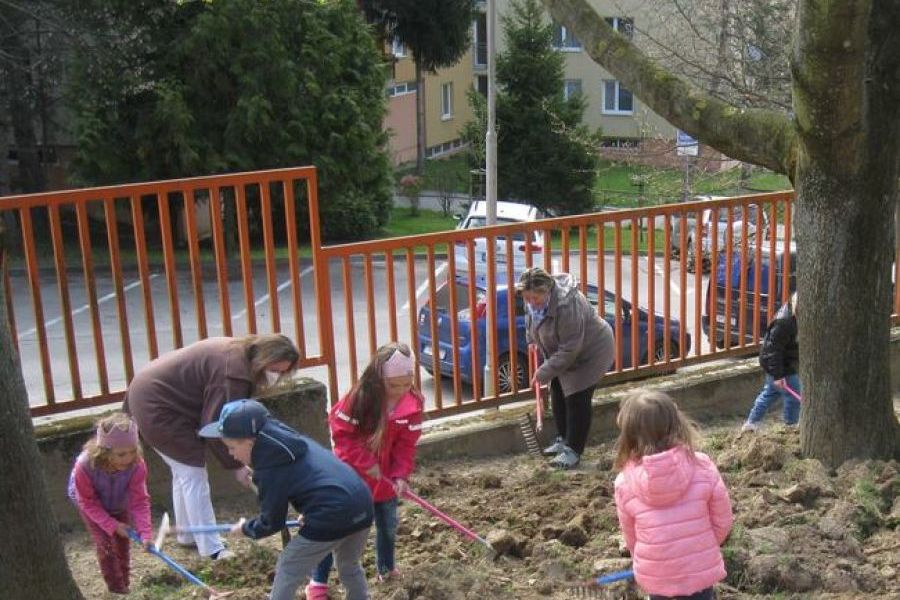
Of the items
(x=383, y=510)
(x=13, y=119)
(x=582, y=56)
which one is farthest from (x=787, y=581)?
(x=582, y=56)

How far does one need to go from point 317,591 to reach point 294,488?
0.85 meters

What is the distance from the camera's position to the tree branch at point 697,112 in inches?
222

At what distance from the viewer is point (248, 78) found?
79.8ft

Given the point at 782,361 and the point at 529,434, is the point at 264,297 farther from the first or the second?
the point at 782,361

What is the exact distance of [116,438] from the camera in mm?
4297

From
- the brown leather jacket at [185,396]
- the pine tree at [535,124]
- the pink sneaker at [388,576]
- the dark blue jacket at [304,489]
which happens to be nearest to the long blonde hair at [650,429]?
the dark blue jacket at [304,489]

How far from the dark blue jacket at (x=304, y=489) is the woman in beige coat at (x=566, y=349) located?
242 centimetres

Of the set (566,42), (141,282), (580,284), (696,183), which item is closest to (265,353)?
(141,282)

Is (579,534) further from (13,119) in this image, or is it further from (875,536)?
(13,119)

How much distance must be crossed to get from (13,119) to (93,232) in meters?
4.33

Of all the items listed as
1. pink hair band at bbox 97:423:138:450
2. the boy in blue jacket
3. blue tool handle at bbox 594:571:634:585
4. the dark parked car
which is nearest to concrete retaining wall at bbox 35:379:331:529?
pink hair band at bbox 97:423:138:450

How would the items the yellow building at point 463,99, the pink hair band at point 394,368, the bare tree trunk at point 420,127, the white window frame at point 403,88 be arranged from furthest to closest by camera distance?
1. the yellow building at point 463,99
2. the bare tree trunk at point 420,127
3. the white window frame at point 403,88
4. the pink hair band at point 394,368

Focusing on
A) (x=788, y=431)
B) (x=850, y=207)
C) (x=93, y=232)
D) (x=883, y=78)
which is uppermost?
(x=883, y=78)

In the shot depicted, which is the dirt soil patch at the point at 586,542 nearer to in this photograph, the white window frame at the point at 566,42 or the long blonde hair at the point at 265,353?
the long blonde hair at the point at 265,353
